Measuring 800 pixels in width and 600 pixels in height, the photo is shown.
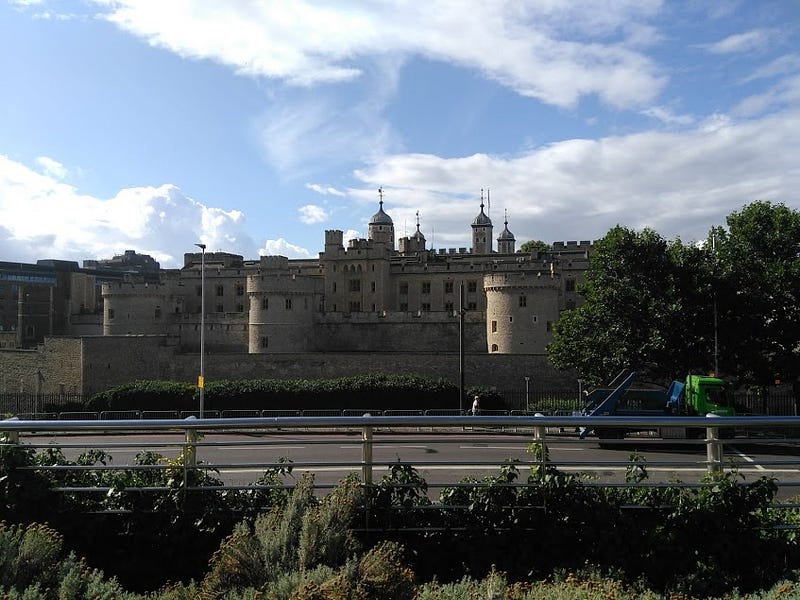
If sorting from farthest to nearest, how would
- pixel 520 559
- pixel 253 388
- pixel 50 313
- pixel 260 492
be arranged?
pixel 50 313, pixel 253 388, pixel 260 492, pixel 520 559

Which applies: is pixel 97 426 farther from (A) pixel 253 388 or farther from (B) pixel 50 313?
(B) pixel 50 313

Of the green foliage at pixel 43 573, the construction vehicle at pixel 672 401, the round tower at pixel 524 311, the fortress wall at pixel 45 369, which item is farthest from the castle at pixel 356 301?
the green foliage at pixel 43 573

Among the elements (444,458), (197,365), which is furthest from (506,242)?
(444,458)

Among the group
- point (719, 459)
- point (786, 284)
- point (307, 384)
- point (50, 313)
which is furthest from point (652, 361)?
point (50, 313)

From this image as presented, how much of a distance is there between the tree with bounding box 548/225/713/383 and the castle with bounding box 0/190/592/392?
8226 mm

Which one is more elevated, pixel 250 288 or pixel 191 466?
pixel 250 288

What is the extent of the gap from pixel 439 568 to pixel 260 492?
6.11 feet

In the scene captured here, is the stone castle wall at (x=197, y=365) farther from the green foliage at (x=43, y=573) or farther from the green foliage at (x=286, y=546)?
the green foliage at (x=43, y=573)

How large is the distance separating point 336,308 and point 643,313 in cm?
3841

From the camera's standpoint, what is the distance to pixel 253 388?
1558 inches

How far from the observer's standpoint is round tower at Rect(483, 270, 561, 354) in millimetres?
50281

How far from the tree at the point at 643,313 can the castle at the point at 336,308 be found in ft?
27.0

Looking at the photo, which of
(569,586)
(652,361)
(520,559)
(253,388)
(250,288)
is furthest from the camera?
(250,288)

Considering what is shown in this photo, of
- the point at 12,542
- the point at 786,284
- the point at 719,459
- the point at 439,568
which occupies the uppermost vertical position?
the point at 786,284
